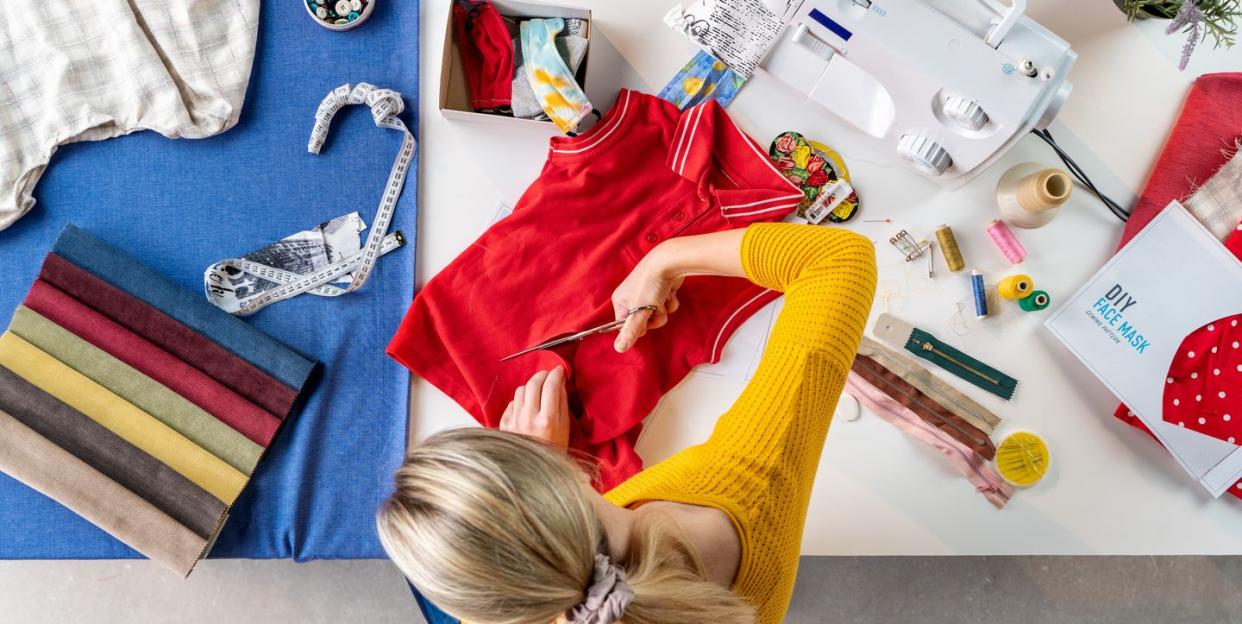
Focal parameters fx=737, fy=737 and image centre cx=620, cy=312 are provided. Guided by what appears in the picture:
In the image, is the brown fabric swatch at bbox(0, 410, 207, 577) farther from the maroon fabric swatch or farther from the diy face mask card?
the diy face mask card

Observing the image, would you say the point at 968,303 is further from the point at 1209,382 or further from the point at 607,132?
the point at 607,132

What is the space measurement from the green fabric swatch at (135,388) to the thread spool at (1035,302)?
4.82 ft

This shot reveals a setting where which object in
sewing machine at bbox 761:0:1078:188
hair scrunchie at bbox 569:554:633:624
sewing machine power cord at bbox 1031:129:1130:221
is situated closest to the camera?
hair scrunchie at bbox 569:554:633:624

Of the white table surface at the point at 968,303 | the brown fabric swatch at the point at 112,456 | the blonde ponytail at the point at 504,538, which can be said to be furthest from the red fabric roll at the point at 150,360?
the blonde ponytail at the point at 504,538

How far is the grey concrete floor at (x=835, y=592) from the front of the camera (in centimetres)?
201

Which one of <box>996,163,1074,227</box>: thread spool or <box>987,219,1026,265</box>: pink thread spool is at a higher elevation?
<box>996,163,1074,227</box>: thread spool

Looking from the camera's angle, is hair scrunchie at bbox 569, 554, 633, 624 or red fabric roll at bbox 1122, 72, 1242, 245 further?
red fabric roll at bbox 1122, 72, 1242, 245

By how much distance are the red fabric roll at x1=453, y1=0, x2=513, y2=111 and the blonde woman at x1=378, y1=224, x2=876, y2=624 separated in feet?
1.50

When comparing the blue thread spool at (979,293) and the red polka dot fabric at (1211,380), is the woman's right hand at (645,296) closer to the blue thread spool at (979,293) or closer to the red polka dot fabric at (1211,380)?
the blue thread spool at (979,293)

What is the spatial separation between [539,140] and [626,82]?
21 cm

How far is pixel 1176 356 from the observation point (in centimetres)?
133

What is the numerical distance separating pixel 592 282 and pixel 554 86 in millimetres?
369

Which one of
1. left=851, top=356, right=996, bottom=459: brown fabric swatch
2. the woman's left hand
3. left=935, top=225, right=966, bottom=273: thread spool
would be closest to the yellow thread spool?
left=851, top=356, right=996, bottom=459: brown fabric swatch

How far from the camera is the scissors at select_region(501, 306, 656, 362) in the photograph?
51.9 inches
